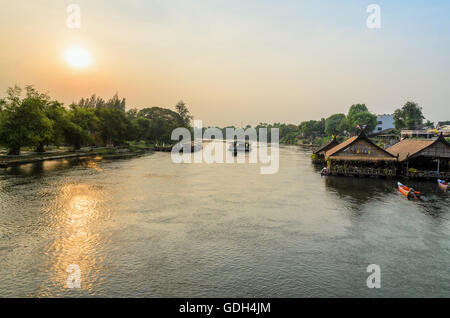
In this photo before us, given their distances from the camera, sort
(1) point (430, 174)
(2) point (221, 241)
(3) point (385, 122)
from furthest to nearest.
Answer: (3) point (385, 122)
(1) point (430, 174)
(2) point (221, 241)

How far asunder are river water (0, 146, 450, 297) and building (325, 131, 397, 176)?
28.6 ft

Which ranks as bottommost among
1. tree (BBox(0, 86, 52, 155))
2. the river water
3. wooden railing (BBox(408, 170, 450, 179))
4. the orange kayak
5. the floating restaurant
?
the river water

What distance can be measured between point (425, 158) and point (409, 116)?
84196 mm

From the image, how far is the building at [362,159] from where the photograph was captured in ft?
155

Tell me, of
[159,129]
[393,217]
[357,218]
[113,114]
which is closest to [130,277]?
[357,218]

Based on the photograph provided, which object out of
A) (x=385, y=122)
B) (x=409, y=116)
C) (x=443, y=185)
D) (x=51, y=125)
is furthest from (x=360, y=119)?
(x=51, y=125)

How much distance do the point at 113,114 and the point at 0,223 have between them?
8988 cm

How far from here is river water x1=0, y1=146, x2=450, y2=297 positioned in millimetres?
15414

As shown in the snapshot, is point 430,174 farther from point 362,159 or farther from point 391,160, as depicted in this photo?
point 362,159

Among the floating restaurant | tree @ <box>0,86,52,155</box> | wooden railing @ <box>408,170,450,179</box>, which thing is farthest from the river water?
tree @ <box>0,86,52,155</box>

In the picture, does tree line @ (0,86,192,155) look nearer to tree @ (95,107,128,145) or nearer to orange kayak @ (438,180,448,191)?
tree @ (95,107,128,145)

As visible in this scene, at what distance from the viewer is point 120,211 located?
1153 inches

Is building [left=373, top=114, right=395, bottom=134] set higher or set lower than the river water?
higher

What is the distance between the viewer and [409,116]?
391ft
